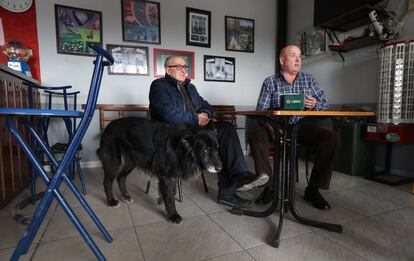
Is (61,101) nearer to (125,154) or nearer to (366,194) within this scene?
(125,154)

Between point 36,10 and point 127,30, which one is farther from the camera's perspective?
point 127,30

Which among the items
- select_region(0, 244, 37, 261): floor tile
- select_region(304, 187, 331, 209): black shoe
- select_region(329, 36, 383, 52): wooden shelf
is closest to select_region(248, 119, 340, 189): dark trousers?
select_region(304, 187, 331, 209): black shoe

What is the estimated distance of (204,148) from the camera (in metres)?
1.50

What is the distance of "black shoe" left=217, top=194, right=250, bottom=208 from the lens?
1706mm

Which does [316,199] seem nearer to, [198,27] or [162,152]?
[162,152]

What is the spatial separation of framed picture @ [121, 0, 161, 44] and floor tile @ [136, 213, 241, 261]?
9.11ft

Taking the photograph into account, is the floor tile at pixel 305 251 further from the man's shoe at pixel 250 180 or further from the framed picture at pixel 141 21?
the framed picture at pixel 141 21

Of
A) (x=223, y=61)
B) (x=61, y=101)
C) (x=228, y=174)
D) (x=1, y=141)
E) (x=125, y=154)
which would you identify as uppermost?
(x=223, y=61)

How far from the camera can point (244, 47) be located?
155 inches

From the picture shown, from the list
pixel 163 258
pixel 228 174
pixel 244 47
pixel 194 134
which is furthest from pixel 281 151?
pixel 244 47

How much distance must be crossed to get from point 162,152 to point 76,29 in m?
2.53

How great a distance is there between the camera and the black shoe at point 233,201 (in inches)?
67.2

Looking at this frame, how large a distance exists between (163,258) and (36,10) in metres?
3.38

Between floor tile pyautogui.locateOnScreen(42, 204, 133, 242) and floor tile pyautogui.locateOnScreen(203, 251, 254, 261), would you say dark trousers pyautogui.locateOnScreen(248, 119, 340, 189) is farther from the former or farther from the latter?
floor tile pyautogui.locateOnScreen(42, 204, 133, 242)
